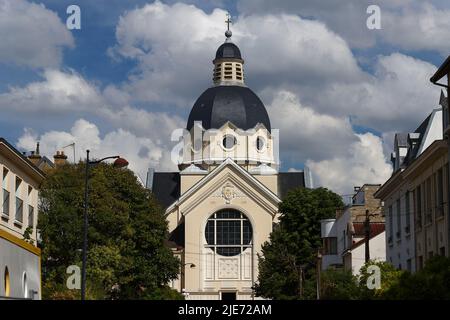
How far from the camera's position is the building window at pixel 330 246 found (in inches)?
2967

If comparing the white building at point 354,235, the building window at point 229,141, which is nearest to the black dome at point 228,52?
the building window at point 229,141

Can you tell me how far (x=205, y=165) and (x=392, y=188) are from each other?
195 feet

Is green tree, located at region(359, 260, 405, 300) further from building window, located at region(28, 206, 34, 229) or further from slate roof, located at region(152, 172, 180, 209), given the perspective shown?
slate roof, located at region(152, 172, 180, 209)

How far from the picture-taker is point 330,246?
250 ft

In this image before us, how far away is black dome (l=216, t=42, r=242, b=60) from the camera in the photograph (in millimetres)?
123575

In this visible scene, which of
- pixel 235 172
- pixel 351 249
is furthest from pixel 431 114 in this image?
pixel 235 172

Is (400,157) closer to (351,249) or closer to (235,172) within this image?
(351,249)

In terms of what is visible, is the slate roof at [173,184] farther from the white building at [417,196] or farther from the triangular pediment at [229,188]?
the white building at [417,196]

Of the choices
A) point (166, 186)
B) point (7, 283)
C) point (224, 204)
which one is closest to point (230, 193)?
point (224, 204)

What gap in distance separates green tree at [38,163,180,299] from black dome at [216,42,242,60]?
55.1 m

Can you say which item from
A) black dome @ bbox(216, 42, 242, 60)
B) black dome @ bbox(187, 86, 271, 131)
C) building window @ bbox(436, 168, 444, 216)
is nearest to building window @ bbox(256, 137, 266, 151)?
black dome @ bbox(187, 86, 271, 131)

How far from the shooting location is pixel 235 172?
344ft

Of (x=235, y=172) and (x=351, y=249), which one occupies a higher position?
(x=235, y=172)
